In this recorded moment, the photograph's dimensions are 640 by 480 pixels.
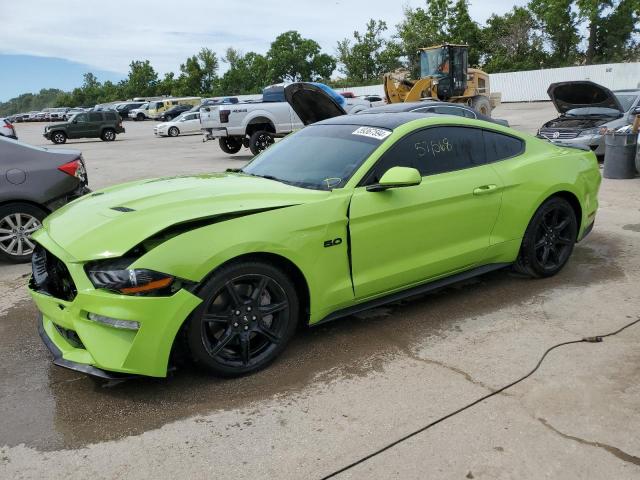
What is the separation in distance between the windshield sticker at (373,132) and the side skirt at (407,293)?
1.13m

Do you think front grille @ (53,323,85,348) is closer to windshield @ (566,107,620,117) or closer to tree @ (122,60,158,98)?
windshield @ (566,107,620,117)

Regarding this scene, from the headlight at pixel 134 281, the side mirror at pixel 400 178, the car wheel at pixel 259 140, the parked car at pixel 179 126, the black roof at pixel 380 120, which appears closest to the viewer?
the headlight at pixel 134 281

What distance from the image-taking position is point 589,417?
2.93 metres

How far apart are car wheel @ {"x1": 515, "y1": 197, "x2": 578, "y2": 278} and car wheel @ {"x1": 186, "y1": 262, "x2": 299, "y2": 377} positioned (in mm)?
2356

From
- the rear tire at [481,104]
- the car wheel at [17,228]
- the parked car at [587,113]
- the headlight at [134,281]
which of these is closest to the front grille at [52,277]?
the headlight at [134,281]

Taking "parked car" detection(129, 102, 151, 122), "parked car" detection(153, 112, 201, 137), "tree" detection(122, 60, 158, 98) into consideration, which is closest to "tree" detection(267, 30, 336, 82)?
"tree" detection(122, 60, 158, 98)

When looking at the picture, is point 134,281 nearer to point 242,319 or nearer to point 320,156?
point 242,319

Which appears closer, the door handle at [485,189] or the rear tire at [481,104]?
the door handle at [485,189]

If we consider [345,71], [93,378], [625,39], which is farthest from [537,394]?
[345,71]

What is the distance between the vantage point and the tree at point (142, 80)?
92.9 m

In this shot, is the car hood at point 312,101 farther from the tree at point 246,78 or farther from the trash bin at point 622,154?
the tree at point 246,78

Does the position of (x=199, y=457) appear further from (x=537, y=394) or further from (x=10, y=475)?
(x=537, y=394)

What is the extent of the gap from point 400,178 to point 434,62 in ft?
59.5

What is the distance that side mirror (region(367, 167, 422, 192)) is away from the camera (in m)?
3.67
